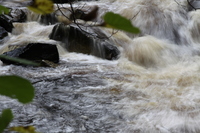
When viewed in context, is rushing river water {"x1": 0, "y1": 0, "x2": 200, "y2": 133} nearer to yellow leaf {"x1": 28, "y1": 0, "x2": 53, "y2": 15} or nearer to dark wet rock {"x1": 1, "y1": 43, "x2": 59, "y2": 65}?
dark wet rock {"x1": 1, "y1": 43, "x2": 59, "y2": 65}

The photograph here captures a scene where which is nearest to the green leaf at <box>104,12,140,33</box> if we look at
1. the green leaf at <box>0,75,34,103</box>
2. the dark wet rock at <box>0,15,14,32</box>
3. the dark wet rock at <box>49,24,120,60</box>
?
the green leaf at <box>0,75,34,103</box>

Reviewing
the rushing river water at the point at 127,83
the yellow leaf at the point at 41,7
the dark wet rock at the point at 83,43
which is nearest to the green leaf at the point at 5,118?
the yellow leaf at the point at 41,7

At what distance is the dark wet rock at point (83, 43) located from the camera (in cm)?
669

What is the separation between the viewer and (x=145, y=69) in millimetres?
5996

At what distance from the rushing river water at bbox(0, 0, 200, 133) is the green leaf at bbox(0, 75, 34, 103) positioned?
887mm

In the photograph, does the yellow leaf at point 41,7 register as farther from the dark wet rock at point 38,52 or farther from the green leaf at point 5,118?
the dark wet rock at point 38,52

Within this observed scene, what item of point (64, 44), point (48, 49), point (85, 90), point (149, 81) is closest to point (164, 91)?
point (149, 81)

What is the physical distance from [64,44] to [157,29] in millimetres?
2764

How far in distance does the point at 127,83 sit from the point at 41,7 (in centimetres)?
432

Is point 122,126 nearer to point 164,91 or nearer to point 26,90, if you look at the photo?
point 164,91

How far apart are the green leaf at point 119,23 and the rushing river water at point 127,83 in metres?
0.85

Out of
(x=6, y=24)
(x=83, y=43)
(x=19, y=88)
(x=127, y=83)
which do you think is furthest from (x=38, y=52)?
(x=19, y=88)

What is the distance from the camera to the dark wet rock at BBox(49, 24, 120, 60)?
6693mm

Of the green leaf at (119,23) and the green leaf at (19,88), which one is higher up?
the green leaf at (119,23)
